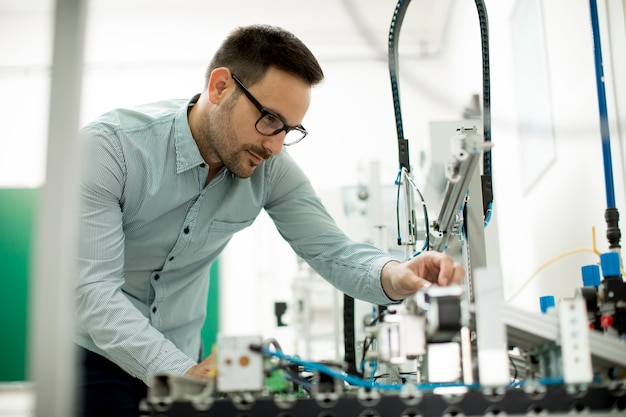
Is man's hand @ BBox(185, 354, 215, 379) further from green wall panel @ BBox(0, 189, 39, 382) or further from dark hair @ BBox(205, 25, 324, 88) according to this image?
green wall panel @ BBox(0, 189, 39, 382)

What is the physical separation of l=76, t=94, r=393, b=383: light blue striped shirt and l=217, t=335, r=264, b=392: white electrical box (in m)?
0.41

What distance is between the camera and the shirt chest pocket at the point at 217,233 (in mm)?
1579

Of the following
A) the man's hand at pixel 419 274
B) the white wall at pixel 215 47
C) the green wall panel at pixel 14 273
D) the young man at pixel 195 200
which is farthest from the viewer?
the white wall at pixel 215 47

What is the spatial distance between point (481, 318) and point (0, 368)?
4569 millimetres

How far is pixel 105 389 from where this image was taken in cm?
141

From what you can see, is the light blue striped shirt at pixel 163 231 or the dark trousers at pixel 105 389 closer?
the light blue striped shirt at pixel 163 231

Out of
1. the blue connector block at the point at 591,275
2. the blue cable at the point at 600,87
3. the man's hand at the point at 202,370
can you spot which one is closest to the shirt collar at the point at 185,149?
the man's hand at the point at 202,370

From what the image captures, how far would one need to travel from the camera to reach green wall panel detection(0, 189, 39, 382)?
14.9 ft

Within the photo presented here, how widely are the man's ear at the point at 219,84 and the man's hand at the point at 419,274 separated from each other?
0.58 meters

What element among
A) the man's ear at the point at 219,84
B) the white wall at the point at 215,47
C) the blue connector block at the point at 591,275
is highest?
the white wall at the point at 215,47

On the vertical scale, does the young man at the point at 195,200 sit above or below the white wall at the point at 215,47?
below

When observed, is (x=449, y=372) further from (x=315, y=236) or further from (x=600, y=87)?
(x=600, y=87)

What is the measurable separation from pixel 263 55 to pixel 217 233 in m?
0.44

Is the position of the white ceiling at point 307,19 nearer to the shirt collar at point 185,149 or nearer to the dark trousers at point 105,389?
the shirt collar at point 185,149
